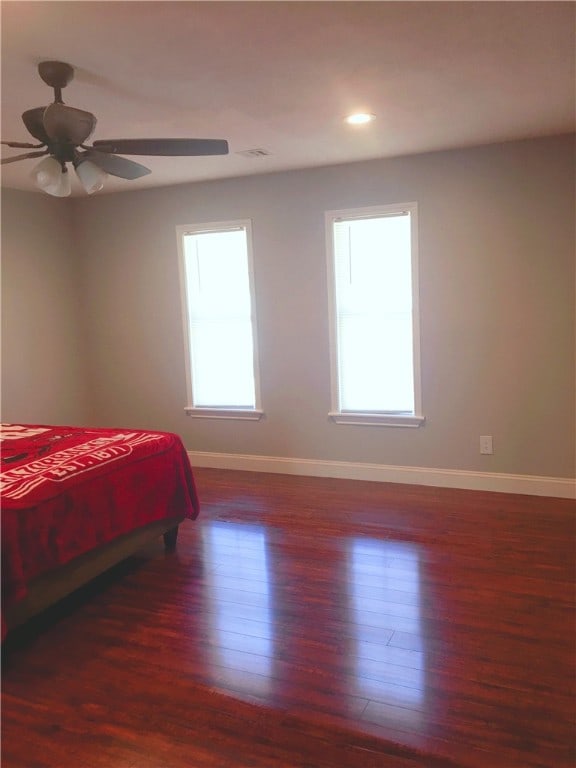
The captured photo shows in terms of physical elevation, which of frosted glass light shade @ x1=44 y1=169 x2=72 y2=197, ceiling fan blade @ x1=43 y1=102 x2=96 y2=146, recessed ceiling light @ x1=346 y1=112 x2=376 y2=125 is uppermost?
recessed ceiling light @ x1=346 y1=112 x2=376 y2=125

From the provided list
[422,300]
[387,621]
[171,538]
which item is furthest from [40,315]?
[387,621]

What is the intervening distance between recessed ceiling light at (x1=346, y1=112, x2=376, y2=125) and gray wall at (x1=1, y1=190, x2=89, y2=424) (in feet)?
9.90

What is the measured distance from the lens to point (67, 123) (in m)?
2.44

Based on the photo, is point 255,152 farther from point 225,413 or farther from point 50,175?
point 225,413

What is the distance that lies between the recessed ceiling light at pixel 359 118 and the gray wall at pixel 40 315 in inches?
119

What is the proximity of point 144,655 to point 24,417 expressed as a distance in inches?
123

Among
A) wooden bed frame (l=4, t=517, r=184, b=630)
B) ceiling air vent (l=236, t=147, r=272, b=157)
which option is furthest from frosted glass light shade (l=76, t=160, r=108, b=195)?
wooden bed frame (l=4, t=517, r=184, b=630)

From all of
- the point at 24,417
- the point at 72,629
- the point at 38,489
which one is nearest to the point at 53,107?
the point at 38,489

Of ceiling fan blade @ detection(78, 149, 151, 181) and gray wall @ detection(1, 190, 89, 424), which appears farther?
gray wall @ detection(1, 190, 89, 424)

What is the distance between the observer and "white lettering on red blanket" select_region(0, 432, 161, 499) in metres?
2.68

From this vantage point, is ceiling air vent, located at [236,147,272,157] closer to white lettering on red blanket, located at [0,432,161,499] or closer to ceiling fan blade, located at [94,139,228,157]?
ceiling fan blade, located at [94,139,228,157]

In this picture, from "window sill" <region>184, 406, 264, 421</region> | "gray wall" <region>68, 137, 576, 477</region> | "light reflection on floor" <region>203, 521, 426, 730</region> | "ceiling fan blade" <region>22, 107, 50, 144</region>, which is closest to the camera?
"light reflection on floor" <region>203, 521, 426, 730</region>

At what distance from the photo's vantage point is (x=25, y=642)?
8.75ft

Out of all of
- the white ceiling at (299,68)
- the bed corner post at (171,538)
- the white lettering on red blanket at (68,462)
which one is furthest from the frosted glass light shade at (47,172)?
the bed corner post at (171,538)
